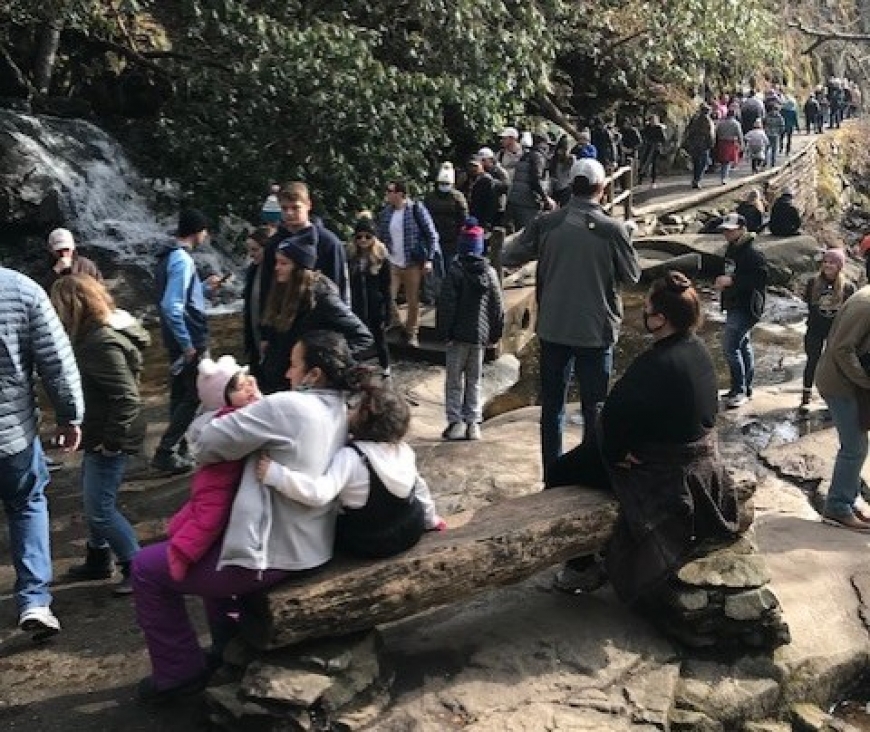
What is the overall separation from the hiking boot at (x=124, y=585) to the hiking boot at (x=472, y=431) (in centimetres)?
303

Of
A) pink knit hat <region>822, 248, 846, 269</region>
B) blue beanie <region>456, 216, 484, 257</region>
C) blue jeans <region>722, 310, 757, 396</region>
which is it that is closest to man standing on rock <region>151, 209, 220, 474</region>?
blue beanie <region>456, 216, 484, 257</region>

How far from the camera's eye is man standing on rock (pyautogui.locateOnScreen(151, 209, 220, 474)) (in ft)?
20.9

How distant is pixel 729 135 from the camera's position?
2325 centimetres

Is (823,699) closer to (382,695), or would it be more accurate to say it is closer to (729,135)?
(382,695)

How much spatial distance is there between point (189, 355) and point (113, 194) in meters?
8.58

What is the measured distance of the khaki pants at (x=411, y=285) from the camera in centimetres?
943

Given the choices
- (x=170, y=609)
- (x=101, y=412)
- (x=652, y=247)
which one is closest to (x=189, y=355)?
(x=101, y=412)

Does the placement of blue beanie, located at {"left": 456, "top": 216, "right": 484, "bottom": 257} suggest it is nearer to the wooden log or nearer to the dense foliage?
the wooden log

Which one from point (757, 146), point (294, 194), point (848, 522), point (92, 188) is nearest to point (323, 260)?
point (294, 194)

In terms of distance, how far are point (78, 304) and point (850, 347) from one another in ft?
14.3

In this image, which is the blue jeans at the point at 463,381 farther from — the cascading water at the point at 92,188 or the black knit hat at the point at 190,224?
the cascading water at the point at 92,188

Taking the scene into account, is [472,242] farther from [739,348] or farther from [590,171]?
[739,348]

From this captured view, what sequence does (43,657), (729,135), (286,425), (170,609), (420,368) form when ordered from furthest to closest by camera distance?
(729,135)
(420,368)
(43,657)
(170,609)
(286,425)

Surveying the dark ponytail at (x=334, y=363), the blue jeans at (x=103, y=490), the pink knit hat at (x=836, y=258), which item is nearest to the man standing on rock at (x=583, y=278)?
the dark ponytail at (x=334, y=363)
